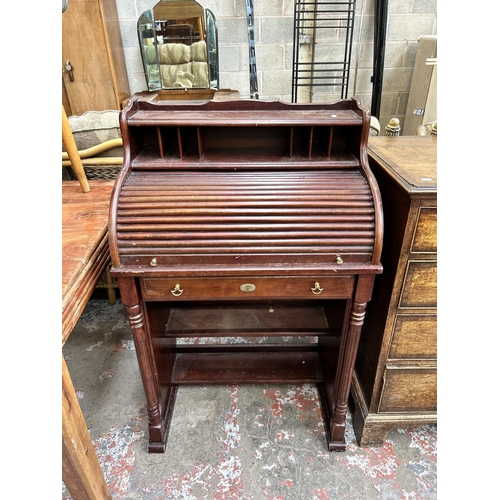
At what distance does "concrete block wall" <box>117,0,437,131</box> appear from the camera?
10.2ft

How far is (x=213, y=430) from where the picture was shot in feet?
5.75

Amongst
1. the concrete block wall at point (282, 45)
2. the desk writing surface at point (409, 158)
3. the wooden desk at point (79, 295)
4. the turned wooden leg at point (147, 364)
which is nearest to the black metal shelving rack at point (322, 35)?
the concrete block wall at point (282, 45)

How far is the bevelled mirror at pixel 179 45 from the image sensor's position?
3.05m

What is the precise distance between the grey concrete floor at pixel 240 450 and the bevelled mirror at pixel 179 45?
2.57 meters

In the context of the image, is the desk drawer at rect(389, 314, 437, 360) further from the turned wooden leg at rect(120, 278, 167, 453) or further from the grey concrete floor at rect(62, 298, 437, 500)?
the turned wooden leg at rect(120, 278, 167, 453)

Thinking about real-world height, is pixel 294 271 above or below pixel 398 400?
above

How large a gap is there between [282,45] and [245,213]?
268cm

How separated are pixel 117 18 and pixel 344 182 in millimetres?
2967

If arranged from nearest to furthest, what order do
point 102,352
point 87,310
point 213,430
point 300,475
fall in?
point 300,475, point 213,430, point 102,352, point 87,310

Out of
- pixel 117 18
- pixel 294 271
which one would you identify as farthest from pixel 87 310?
pixel 117 18

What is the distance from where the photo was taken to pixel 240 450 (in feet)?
5.46

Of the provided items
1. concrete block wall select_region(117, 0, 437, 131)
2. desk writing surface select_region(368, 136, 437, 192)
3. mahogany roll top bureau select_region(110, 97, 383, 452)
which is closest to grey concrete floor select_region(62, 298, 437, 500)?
mahogany roll top bureau select_region(110, 97, 383, 452)

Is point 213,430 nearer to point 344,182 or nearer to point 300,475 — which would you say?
point 300,475

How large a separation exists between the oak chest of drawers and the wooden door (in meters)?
2.49
